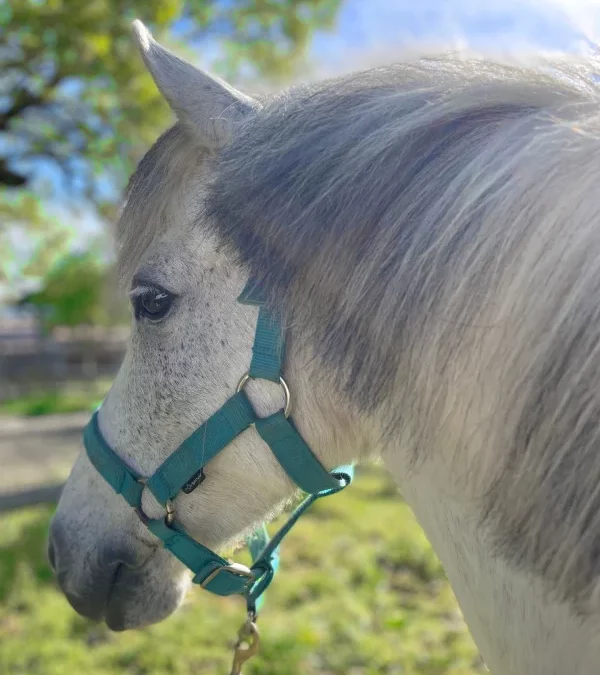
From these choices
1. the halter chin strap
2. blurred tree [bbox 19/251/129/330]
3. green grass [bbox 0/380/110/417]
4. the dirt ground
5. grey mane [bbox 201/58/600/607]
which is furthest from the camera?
blurred tree [bbox 19/251/129/330]

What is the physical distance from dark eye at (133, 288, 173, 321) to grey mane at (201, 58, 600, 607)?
0.20 meters

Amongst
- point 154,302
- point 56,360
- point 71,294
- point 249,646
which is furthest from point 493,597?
point 71,294

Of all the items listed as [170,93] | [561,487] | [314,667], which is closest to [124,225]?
[170,93]

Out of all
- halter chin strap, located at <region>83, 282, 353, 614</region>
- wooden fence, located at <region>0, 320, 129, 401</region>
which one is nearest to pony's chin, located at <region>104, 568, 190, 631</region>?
halter chin strap, located at <region>83, 282, 353, 614</region>

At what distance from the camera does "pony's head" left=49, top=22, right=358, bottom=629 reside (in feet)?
3.51

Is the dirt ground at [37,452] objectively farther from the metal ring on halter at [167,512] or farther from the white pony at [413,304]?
the white pony at [413,304]

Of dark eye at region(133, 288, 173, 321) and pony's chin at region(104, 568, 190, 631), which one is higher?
dark eye at region(133, 288, 173, 321)

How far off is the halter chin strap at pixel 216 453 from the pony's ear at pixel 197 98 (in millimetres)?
348

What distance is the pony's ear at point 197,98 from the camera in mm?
1084

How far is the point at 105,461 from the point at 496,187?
1000 mm

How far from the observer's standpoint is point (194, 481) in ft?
3.79

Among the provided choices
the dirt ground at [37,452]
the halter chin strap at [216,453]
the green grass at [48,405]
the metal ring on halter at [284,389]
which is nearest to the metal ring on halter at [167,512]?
the halter chin strap at [216,453]

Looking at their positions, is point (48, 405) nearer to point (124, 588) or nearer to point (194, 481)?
point (124, 588)

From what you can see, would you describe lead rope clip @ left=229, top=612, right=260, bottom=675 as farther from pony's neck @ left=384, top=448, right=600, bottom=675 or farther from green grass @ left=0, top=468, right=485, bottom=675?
green grass @ left=0, top=468, right=485, bottom=675
